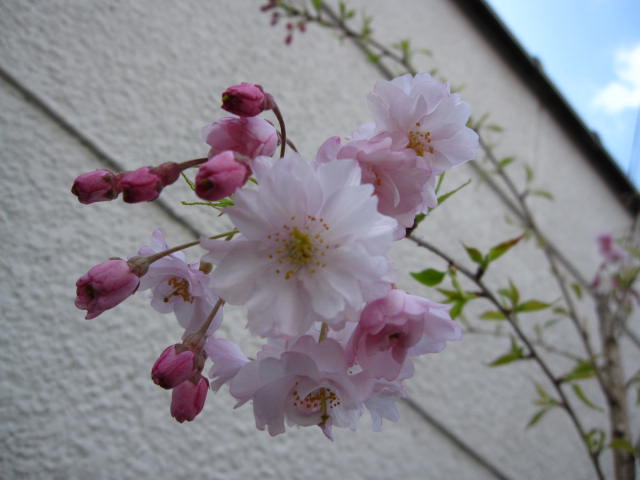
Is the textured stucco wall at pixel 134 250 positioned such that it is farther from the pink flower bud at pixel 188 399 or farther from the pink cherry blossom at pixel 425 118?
the pink cherry blossom at pixel 425 118

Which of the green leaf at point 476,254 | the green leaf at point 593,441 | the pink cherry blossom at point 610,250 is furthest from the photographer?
the pink cherry blossom at point 610,250

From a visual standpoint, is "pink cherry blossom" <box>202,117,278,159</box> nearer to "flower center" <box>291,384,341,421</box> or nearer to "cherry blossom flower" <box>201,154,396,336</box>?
"cherry blossom flower" <box>201,154,396,336</box>

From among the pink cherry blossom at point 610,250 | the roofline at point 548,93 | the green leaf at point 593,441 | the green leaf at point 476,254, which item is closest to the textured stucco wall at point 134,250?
the green leaf at point 593,441

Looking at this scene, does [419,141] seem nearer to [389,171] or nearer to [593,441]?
[389,171]

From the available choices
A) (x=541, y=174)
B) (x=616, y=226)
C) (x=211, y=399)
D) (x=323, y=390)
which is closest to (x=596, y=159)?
(x=616, y=226)

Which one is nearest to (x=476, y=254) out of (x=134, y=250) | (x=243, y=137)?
(x=243, y=137)

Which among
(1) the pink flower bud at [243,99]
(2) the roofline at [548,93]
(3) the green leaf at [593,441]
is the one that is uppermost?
(2) the roofline at [548,93]

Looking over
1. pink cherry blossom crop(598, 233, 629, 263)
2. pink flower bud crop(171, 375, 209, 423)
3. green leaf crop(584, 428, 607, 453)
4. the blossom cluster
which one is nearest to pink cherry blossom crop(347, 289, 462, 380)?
the blossom cluster
